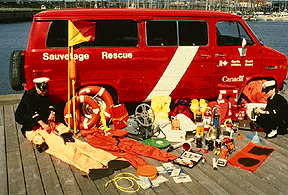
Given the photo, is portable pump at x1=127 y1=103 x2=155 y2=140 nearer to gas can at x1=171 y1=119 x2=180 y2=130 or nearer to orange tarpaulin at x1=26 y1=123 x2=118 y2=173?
gas can at x1=171 y1=119 x2=180 y2=130

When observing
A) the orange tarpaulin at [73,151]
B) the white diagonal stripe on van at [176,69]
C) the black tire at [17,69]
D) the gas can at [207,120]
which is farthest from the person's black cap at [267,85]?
the black tire at [17,69]

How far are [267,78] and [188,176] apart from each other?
4.04 m

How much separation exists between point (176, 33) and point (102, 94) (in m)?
2.27

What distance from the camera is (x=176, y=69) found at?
273 inches

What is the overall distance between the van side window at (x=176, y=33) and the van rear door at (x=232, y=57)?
0.35 meters

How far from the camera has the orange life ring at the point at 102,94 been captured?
6609 mm

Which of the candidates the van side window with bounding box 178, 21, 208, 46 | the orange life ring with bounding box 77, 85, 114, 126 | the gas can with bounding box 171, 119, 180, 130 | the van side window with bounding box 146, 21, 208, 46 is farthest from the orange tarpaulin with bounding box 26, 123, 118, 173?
the van side window with bounding box 178, 21, 208, 46

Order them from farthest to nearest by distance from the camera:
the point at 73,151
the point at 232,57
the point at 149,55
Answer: the point at 232,57, the point at 149,55, the point at 73,151

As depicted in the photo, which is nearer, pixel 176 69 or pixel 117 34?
pixel 117 34

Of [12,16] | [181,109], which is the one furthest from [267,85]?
[12,16]

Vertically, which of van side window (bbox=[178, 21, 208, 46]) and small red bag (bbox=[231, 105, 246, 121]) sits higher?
van side window (bbox=[178, 21, 208, 46])

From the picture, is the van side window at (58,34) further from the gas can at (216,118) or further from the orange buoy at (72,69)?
Answer: the gas can at (216,118)

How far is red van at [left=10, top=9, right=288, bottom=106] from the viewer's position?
6.37 m

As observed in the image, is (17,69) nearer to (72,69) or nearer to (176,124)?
(72,69)
